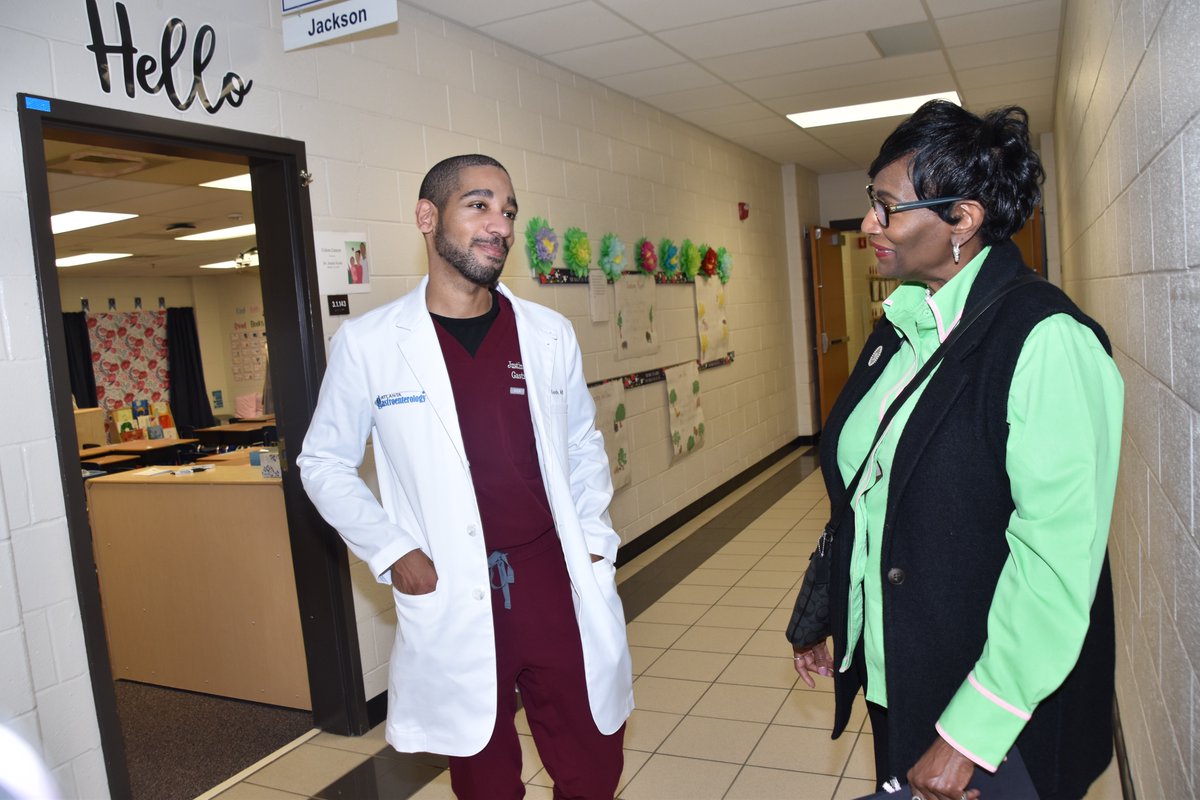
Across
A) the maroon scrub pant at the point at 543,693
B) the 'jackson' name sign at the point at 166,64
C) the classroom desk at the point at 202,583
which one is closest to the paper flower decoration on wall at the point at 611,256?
the classroom desk at the point at 202,583

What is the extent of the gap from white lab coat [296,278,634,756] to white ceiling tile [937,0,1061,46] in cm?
371

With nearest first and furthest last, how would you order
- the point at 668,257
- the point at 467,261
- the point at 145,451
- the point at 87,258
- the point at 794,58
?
1. the point at 467,261
2. the point at 794,58
3. the point at 668,257
4. the point at 145,451
5. the point at 87,258

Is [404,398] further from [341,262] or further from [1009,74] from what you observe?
[1009,74]

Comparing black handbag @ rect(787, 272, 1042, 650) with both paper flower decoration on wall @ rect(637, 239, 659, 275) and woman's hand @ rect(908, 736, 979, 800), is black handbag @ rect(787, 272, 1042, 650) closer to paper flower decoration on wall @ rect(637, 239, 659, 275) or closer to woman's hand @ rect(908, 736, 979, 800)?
woman's hand @ rect(908, 736, 979, 800)

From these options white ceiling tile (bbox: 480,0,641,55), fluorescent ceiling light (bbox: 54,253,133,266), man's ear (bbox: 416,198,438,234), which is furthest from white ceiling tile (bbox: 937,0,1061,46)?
fluorescent ceiling light (bbox: 54,253,133,266)

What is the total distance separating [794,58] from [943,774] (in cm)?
474

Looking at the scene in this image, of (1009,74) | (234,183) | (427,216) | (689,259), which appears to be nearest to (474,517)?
(427,216)

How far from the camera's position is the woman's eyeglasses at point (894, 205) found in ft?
4.50

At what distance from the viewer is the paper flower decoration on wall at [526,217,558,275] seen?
15.1ft

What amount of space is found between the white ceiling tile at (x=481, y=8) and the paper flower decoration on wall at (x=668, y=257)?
7.63 ft

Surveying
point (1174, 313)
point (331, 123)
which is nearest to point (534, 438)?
point (1174, 313)

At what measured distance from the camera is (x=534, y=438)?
6.86 feet

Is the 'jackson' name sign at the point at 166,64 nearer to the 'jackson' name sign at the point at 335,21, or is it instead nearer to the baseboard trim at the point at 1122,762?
the 'jackson' name sign at the point at 335,21

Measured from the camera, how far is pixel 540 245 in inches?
182
